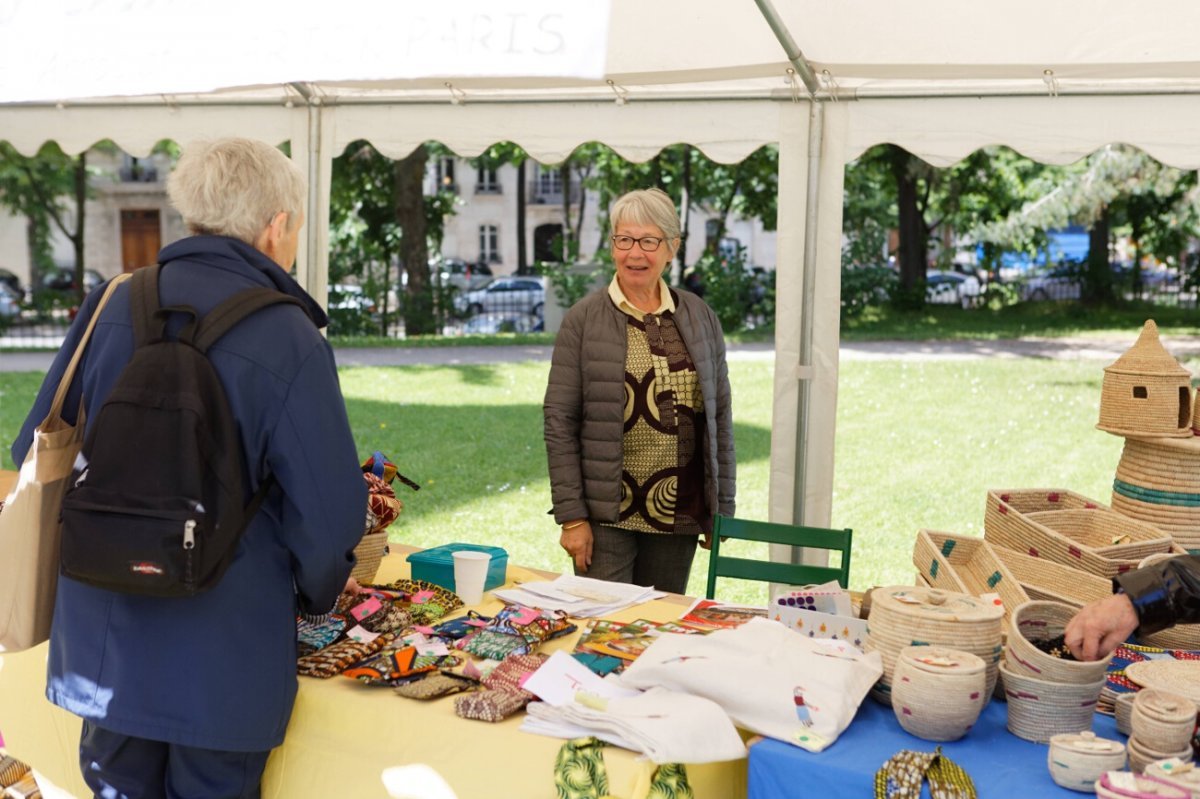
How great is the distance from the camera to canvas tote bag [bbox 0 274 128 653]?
215cm

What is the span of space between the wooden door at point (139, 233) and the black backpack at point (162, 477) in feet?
126

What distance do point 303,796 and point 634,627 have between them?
0.80 metres

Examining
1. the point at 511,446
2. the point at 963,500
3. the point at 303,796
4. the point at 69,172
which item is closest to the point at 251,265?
the point at 303,796

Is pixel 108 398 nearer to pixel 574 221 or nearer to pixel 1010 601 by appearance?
pixel 1010 601

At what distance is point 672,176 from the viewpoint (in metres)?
22.9

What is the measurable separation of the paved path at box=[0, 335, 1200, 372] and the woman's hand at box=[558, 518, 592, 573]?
12094mm

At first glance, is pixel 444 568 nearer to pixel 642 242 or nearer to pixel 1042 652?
pixel 642 242

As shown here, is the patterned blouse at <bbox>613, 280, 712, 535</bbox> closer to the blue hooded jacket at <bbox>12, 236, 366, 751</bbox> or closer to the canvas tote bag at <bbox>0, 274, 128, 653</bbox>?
the blue hooded jacket at <bbox>12, 236, 366, 751</bbox>

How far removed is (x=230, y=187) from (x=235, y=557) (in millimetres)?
642

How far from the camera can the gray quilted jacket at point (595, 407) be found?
339 cm

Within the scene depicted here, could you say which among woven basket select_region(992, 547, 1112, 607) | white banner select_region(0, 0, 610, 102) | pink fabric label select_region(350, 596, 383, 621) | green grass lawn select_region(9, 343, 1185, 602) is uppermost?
white banner select_region(0, 0, 610, 102)

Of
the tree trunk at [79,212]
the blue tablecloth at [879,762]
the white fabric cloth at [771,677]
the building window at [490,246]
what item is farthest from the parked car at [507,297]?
the blue tablecloth at [879,762]

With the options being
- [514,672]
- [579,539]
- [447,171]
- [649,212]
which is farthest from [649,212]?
[447,171]

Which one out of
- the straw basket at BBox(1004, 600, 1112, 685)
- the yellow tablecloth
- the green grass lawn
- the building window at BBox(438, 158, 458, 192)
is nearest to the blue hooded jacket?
the yellow tablecloth
